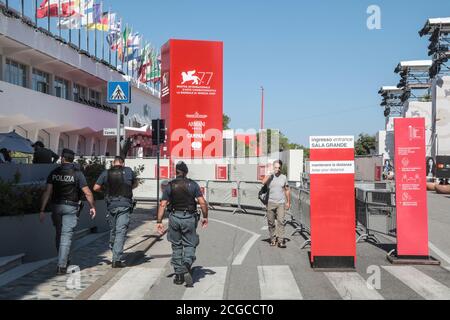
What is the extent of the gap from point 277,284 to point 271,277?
506mm

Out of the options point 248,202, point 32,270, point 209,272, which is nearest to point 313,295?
point 209,272

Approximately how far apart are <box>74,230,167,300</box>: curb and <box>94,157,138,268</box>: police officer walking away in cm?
39

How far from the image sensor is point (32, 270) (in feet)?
27.3

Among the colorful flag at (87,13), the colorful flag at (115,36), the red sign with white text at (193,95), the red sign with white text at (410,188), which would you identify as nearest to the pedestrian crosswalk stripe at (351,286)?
the red sign with white text at (410,188)

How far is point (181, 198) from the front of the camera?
24.9 ft

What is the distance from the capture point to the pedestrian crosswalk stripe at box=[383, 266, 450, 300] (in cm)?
688

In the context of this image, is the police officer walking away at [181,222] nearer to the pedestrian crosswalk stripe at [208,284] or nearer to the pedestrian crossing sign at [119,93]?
the pedestrian crosswalk stripe at [208,284]

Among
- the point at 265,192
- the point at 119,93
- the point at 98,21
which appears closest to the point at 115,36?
the point at 98,21

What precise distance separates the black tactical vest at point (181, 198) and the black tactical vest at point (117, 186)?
56.8 inches

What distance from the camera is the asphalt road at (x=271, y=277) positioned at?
691 cm

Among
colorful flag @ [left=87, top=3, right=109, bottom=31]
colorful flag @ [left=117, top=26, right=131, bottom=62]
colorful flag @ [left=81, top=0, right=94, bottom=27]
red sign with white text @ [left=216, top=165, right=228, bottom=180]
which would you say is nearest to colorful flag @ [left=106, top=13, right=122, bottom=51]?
colorful flag @ [left=117, top=26, right=131, bottom=62]
